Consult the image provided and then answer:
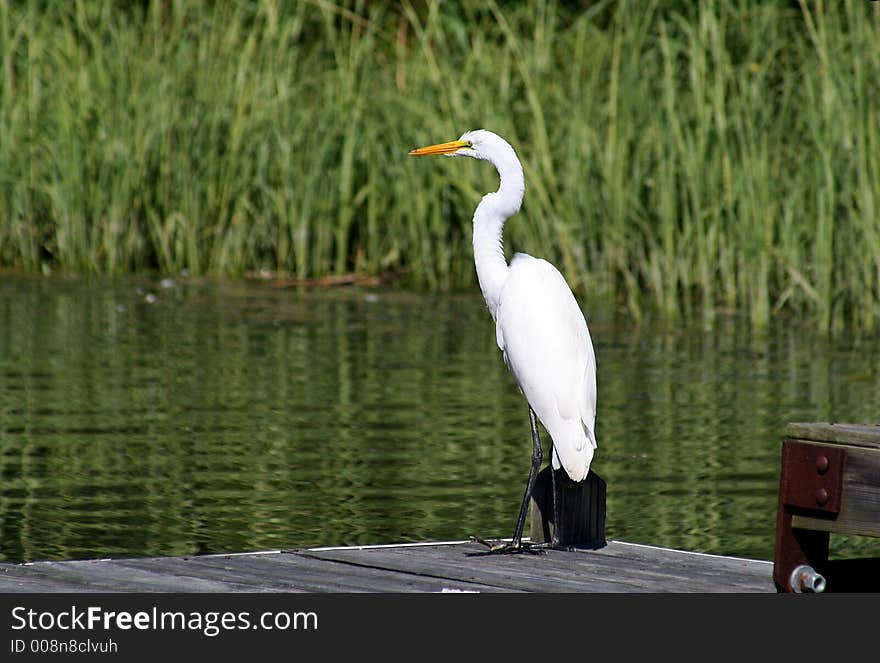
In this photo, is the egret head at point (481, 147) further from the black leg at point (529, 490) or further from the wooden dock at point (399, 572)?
the wooden dock at point (399, 572)

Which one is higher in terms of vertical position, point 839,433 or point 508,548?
point 839,433

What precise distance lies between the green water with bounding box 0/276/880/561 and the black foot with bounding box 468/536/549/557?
0.76 m

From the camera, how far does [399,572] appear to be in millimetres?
4852

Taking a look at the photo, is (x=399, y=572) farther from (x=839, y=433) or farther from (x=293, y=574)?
(x=839, y=433)

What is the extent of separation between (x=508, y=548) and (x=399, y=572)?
1.77 ft

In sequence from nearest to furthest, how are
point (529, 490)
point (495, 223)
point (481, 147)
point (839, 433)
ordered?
1. point (839, 433)
2. point (529, 490)
3. point (495, 223)
4. point (481, 147)

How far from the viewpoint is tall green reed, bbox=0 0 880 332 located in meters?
11.0

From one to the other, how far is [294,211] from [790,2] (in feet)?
12.5

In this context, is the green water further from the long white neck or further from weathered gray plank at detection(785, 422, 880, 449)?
weathered gray plank at detection(785, 422, 880, 449)

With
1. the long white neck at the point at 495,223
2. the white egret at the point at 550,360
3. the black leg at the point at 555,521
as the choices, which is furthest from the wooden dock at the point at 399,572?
the long white neck at the point at 495,223

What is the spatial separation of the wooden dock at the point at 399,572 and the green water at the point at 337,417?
2.84ft

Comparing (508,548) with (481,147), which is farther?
(481,147)

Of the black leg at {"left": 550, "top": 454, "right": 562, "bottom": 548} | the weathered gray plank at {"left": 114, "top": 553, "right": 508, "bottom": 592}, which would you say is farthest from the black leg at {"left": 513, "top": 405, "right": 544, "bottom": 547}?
the weathered gray plank at {"left": 114, "top": 553, "right": 508, "bottom": 592}

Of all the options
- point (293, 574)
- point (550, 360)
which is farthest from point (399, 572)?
point (550, 360)
